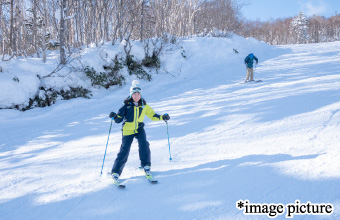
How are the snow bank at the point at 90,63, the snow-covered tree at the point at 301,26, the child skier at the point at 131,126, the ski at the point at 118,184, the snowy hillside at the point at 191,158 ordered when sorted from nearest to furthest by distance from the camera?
the snowy hillside at the point at 191,158, the ski at the point at 118,184, the child skier at the point at 131,126, the snow bank at the point at 90,63, the snow-covered tree at the point at 301,26

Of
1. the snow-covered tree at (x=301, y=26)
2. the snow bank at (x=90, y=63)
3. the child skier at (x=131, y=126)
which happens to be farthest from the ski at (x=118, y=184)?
the snow-covered tree at (x=301, y=26)

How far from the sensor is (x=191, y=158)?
4305 mm

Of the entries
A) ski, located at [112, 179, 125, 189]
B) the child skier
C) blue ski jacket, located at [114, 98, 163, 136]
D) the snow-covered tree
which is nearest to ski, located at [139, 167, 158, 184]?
the child skier

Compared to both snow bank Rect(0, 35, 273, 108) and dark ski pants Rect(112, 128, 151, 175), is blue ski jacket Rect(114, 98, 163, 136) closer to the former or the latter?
dark ski pants Rect(112, 128, 151, 175)

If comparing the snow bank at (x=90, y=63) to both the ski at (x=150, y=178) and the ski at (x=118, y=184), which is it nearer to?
the ski at (x=118, y=184)

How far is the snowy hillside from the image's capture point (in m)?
2.95

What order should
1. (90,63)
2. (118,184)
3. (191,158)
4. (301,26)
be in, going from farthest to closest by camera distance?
(301,26), (90,63), (191,158), (118,184)

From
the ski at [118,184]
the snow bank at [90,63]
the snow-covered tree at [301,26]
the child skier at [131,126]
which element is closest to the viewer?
the ski at [118,184]

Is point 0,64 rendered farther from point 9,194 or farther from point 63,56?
point 9,194

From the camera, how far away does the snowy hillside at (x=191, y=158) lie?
9.66 ft

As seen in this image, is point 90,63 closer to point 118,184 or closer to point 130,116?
point 130,116

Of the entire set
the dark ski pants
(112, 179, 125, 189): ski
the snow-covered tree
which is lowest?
(112, 179, 125, 189): ski

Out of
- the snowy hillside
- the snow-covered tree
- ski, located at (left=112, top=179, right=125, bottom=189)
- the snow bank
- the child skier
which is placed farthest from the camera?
the snow-covered tree

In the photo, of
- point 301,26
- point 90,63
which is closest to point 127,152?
point 90,63
